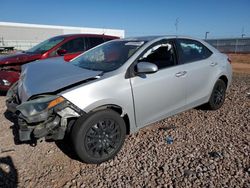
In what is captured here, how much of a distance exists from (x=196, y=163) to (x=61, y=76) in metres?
2.16

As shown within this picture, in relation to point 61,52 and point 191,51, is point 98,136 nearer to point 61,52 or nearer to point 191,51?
point 191,51

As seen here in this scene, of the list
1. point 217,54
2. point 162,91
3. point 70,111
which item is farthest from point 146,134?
point 217,54

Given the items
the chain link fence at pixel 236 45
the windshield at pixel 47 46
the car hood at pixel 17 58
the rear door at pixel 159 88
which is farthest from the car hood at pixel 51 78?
the chain link fence at pixel 236 45

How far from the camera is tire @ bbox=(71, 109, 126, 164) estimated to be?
2793 mm

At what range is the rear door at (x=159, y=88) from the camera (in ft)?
10.7

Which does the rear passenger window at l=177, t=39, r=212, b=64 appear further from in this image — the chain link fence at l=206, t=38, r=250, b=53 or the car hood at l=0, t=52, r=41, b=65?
the chain link fence at l=206, t=38, r=250, b=53

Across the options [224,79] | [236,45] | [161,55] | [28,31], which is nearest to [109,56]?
[161,55]

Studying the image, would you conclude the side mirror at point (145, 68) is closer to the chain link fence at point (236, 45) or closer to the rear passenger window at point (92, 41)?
the rear passenger window at point (92, 41)

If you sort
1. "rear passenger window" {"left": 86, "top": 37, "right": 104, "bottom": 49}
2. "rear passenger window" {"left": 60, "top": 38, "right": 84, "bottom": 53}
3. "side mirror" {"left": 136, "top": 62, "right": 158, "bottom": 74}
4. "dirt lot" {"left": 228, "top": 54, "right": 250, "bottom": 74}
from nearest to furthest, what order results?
"side mirror" {"left": 136, "top": 62, "right": 158, "bottom": 74} < "rear passenger window" {"left": 60, "top": 38, "right": 84, "bottom": 53} < "rear passenger window" {"left": 86, "top": 37, "right": 104, "bottom": 49} < "dirt lot" {"left": 228, "top": 54, "right": 250, "bottom": 74}

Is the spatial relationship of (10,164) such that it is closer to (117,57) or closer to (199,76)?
(117,57)

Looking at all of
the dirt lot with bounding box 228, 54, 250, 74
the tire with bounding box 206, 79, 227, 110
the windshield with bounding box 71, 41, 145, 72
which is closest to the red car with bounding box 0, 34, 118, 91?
the windshield with bounding box 71, 41, 145, 72

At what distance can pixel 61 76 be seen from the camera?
3174 millimetres

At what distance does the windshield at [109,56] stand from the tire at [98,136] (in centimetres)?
72

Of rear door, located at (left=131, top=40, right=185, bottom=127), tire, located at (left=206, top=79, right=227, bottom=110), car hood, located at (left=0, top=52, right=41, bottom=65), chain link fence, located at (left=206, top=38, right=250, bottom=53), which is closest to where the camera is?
rear door, located at (left=131, top=40, right=185, bottom=127)
